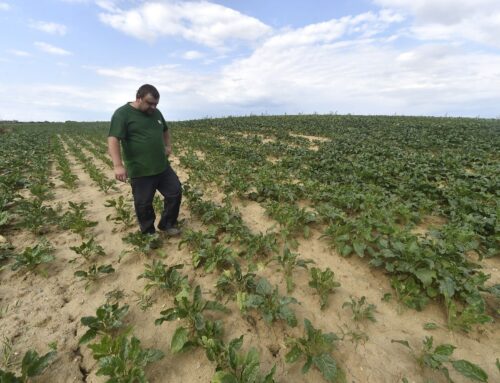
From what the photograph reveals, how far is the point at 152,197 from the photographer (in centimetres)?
414

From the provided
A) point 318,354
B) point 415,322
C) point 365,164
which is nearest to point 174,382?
point 318,354

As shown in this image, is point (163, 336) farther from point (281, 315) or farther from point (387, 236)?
point (387, 236)

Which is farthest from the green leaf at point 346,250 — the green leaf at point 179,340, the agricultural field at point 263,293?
the green leaf at point 179,340

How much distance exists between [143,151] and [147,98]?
72 cm

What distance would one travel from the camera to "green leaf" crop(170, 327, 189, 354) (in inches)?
94.7

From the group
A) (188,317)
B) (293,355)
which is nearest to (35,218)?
(188,317)

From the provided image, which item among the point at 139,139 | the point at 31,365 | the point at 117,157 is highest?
the point at 139,139

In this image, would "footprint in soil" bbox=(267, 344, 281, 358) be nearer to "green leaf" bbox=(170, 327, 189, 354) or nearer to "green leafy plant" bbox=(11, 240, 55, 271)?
"green leaf" bbox=(170, 327, 189, 354)

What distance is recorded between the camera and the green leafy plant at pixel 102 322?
2.56 metres

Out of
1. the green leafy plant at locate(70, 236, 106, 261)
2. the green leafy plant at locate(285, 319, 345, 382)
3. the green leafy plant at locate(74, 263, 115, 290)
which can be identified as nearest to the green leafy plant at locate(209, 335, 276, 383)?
the green leafy plant at locate(285, 319, 345, 382)

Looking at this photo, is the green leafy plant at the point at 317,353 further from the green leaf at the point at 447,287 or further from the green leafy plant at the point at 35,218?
the green leafy plant at the point at 35,218

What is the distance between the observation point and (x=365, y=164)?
8273mm

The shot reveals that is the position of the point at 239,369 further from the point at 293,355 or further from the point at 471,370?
the point at 471,370

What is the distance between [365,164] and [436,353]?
21.6 ft
